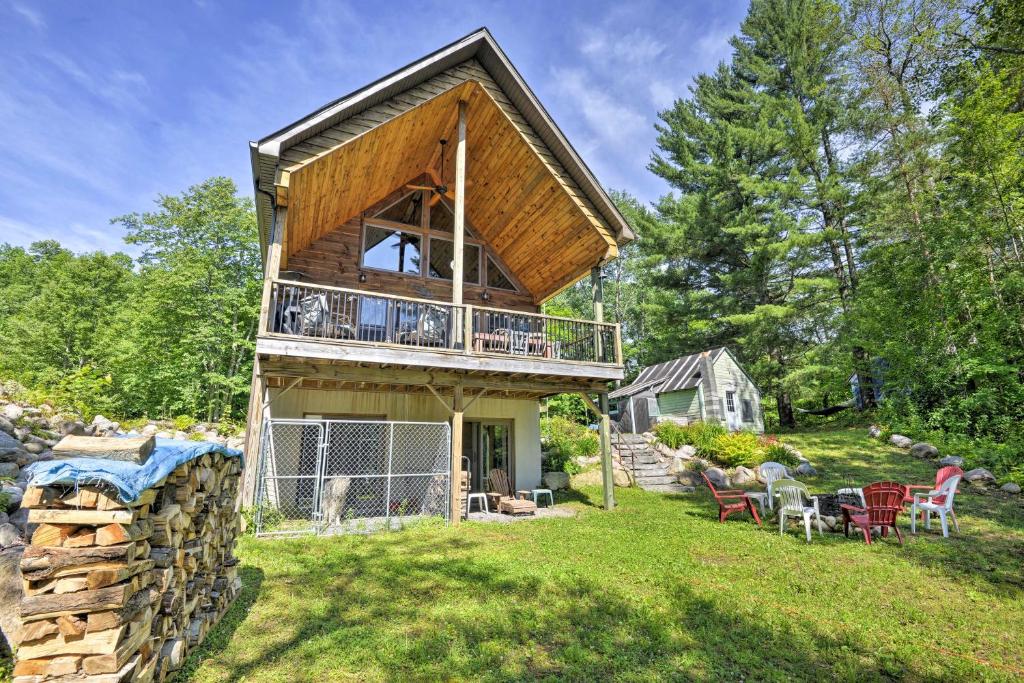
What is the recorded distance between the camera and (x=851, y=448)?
13641 mm

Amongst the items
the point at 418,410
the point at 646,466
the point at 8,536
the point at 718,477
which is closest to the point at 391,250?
the point at 418,410

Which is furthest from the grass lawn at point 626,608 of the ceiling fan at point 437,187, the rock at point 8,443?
the ceiling fan at point 437,187

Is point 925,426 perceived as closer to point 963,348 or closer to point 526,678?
point 963,348

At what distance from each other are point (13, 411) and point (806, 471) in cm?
1804

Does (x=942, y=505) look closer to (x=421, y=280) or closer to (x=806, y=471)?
(x=806, y=471)

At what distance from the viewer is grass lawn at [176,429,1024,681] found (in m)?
3.30

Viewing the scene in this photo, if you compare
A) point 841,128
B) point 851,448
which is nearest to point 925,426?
point 851,448

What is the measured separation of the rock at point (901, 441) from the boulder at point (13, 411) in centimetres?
2080

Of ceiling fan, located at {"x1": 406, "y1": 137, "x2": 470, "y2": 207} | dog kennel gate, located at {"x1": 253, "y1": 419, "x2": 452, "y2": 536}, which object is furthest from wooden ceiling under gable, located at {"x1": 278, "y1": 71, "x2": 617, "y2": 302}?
dog kennel gate, located at {"x1": 253, "y1": 419, "x2": 452, "y2": 536}

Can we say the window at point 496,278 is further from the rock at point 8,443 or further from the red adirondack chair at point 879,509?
the rock at point 8,443

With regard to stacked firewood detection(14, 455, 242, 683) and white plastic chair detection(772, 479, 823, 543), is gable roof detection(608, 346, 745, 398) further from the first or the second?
stacked firewood detection(14, 455, 242, 683)

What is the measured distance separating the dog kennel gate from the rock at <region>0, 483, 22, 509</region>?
291 centimetres

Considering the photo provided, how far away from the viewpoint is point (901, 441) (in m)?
12.7

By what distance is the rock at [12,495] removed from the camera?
4.45 m
